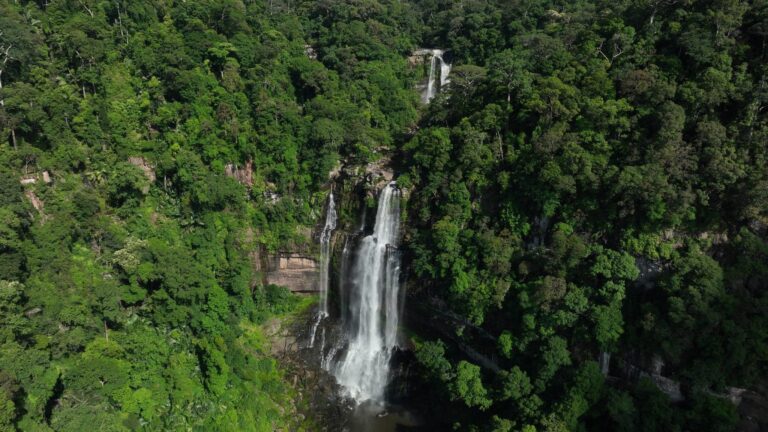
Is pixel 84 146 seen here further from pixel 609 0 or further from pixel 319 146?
pixel 609 0

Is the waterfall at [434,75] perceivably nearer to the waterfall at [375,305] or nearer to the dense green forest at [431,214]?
the dense green forest at [431,214]

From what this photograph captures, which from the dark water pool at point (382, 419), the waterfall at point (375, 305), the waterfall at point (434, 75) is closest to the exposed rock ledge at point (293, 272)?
the waterfall at point (375, 305)

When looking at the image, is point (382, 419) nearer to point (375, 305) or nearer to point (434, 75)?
point (375, 305)

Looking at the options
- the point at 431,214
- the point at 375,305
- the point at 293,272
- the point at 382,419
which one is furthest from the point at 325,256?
the point at 382,419

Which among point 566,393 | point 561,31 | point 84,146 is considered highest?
point 561,31

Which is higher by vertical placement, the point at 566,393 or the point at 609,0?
the point at 609,0

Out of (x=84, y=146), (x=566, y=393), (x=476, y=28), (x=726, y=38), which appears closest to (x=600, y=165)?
(x=726, y=38)
